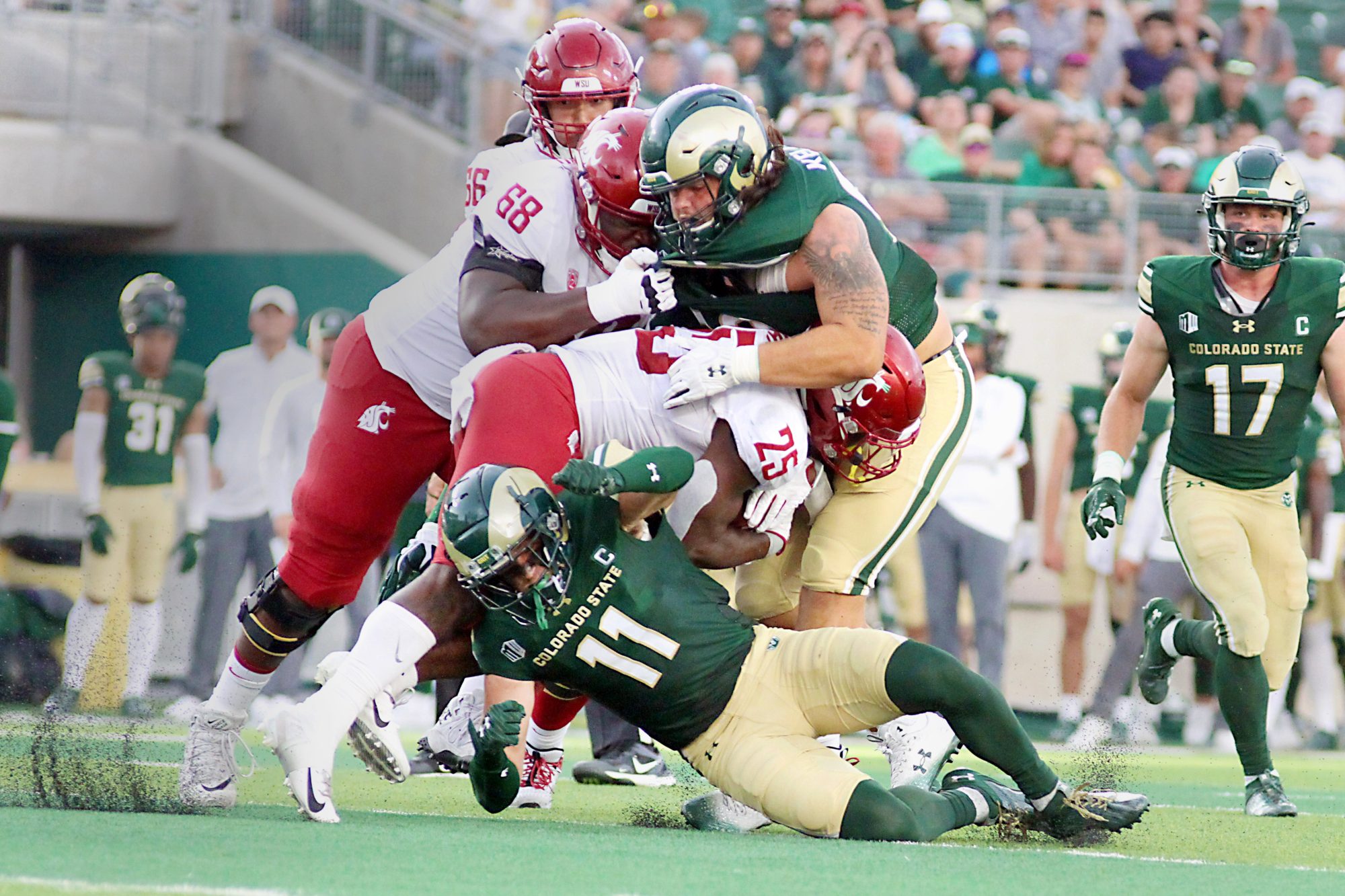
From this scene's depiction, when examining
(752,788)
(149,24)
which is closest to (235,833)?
(752,788)

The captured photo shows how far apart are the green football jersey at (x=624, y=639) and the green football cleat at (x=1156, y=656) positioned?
2.49m

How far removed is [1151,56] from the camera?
42.5ft

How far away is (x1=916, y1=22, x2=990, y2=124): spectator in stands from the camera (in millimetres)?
11906

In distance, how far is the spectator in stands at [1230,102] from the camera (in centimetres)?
1233

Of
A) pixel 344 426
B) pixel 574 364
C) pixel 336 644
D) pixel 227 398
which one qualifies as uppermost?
pixel 574 364

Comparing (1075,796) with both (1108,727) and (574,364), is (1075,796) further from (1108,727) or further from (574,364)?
(1108,727)

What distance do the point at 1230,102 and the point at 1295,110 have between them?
512 millimetres

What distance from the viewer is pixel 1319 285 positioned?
19.8 feet

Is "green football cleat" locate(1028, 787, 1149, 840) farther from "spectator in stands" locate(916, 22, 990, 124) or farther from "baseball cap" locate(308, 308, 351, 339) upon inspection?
"spectator in stands" locate(916, 22, 990, 124)

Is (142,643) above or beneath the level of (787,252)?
beneath

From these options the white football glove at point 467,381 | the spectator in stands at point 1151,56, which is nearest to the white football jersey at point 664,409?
the white football glove at point 467,381

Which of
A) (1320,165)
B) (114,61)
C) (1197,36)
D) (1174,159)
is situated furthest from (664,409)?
(1197,36)

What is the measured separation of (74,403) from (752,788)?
9722 mm

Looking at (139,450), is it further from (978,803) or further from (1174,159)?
(1174,159)
